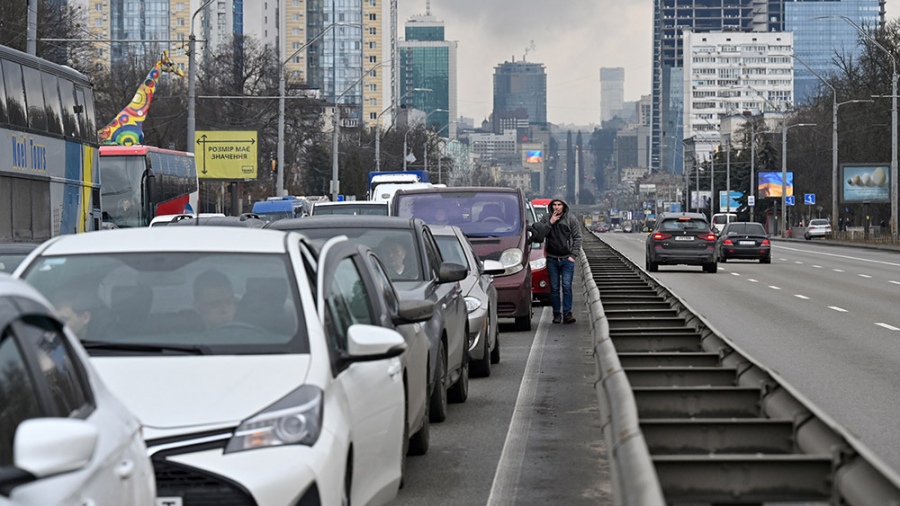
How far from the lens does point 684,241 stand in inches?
1601

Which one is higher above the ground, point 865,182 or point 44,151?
point 865,182

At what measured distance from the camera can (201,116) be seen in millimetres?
86500

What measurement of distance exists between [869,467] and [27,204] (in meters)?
19.1

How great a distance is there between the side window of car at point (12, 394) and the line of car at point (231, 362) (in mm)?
15

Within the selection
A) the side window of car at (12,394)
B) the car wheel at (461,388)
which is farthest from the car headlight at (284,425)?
the car wheel at (461,388)

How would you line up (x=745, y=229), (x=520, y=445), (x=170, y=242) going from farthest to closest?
(x=745, y=229) → (x=520, y=445) → (x=170, y=242)

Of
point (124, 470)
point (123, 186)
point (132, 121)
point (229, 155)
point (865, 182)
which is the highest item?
point (132, 121)

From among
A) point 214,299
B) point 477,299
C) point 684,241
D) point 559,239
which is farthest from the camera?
point 684,241

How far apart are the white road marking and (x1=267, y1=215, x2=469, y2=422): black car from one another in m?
0.59

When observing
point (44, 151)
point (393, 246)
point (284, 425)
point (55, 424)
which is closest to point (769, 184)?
point (44, 151)

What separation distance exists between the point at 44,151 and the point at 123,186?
1838 centimetres

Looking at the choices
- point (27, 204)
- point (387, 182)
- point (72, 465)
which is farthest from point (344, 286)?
point (387, 182)

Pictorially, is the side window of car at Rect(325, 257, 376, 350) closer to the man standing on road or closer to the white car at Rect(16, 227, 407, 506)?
the white car at Rect(16, 227, 407, 506)

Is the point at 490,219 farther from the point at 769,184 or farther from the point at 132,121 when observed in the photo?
the point at 769,184
